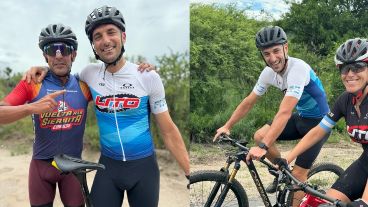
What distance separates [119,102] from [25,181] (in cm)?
331

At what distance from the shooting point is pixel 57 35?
193cm

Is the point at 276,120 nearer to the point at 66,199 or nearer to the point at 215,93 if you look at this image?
the point at 66,199

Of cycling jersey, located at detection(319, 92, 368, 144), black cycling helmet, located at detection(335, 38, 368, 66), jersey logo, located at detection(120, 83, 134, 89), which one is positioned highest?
black cycling helmet, located at detection(335, 38, 368, 66)

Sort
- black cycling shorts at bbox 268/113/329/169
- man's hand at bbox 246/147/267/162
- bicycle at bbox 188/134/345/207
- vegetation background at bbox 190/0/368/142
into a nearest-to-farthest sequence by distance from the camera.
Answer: man's hand at bbox 246/147/267/162 → bicycle at bbox 188/134/345/207 → black cycling shorts at bbox 268/113/329/169 → vegetation background at bbox 190/0/368/142

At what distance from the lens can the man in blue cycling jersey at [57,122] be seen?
1879mm

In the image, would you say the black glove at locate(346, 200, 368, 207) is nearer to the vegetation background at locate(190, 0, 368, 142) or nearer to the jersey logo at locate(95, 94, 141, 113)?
the jersey logo at locate(95, 94, 141, 113)

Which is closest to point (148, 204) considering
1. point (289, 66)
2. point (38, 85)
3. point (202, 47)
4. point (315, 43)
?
point (38, 85)

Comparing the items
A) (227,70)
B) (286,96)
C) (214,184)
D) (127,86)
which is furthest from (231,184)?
(227,70)

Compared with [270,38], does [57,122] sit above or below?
below

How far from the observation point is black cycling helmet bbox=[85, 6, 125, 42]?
176cm

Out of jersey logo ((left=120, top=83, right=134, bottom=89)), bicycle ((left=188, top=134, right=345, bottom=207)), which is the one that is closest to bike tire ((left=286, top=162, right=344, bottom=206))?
bicycle ((left=188, top=134, right=345, bottom=207))

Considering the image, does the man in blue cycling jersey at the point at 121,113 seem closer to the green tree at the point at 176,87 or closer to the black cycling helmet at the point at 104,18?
the black cycling helmet at the point at 104,18

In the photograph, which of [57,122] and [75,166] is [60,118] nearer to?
[57,122]

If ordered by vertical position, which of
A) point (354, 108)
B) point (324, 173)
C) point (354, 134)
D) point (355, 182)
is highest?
point (354, 108)
